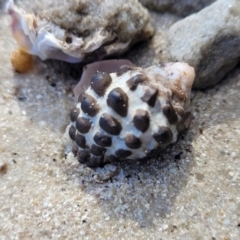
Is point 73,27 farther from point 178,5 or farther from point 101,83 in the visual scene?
point 178,5

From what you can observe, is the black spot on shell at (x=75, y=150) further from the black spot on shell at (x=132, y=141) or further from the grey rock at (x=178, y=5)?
the grey rock at (x=178, y=5)

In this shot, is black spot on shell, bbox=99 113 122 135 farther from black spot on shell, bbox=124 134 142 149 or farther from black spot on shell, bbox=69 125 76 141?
black spot on shell, bbox=69 125 76 141

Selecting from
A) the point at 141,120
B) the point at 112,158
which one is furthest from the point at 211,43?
the point at 112,158

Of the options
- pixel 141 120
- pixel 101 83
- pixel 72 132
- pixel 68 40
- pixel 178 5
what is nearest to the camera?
pixel 141 120

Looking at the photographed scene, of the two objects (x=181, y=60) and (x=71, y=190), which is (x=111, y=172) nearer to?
(x=71, y=190)

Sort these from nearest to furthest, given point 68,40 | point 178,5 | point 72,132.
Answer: point 72,132 < point 68,40 < point 178,5

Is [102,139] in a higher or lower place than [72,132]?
higher

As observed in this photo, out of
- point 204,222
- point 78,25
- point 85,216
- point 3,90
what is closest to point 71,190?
point 85,216
